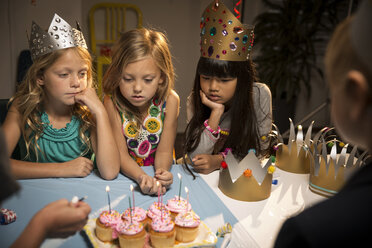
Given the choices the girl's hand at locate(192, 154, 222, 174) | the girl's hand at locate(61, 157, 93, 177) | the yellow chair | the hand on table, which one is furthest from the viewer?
the yellow chair

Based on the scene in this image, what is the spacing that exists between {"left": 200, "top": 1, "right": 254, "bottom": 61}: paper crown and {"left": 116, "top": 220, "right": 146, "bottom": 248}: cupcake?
0.96 metres

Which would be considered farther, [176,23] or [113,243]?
[176,23]

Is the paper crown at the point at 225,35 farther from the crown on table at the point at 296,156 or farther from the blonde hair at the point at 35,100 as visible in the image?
the blonde hair at the point at 35,100

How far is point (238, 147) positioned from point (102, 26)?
9.66ft

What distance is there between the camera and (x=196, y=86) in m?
1.74

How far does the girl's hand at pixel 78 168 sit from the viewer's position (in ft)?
4.39

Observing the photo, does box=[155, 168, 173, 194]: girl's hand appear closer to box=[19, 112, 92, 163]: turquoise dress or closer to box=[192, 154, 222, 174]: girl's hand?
box=[192, 154, 222, 174]: girl's hand

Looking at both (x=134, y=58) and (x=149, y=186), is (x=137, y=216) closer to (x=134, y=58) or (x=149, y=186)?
(x=149, y=186)

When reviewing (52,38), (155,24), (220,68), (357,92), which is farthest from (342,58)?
(155,24)

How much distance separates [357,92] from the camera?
477mm

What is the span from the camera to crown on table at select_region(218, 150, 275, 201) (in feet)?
4.05

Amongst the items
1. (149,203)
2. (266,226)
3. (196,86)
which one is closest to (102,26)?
(196,86)

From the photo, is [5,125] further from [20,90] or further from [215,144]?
[215,144]

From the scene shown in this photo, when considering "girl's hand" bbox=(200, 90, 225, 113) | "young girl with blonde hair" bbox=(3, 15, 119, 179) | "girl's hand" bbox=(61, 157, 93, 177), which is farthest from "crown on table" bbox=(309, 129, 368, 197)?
"girl's hand" bbox=(61, 157, 93, 177)
